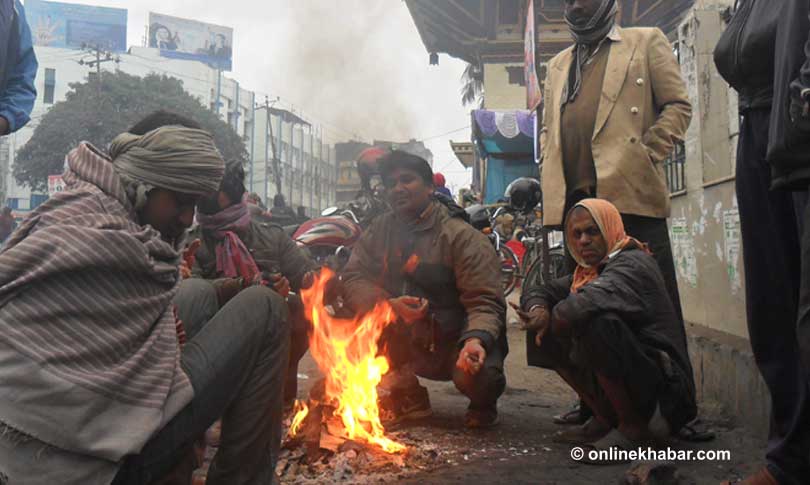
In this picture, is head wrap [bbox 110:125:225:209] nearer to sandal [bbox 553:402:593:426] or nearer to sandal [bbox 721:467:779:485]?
sandal [bbox 721:467:779:485]

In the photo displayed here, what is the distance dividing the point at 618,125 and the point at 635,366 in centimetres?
139

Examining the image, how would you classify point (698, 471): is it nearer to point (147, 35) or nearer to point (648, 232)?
point (648, 232)

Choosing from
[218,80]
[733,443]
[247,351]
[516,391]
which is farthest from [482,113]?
[218,80]

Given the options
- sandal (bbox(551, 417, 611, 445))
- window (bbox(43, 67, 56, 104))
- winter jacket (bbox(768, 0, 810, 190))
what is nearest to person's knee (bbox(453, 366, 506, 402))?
sandal (bbox(551, 417, 611, 445))

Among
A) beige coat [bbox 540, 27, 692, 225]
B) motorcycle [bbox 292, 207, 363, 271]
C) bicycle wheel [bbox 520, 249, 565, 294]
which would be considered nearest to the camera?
beige coat [bbox 540, 27, 692, 225]

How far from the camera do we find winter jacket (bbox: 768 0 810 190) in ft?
5.83

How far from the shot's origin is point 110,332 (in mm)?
1586

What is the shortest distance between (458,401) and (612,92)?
2384 mm

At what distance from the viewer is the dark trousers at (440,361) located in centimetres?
Result: 364

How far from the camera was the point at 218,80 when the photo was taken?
54.6 meters

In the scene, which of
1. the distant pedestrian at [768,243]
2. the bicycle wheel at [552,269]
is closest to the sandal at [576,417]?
the distant pedestrian at [768,243]

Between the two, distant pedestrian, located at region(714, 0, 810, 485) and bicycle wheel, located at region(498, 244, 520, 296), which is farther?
bicycle wheel, located at region(498, 244, 520, 296)

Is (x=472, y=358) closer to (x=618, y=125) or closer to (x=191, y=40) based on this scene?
(x=618, y=125)

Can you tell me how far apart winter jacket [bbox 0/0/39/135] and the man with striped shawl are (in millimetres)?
1764
